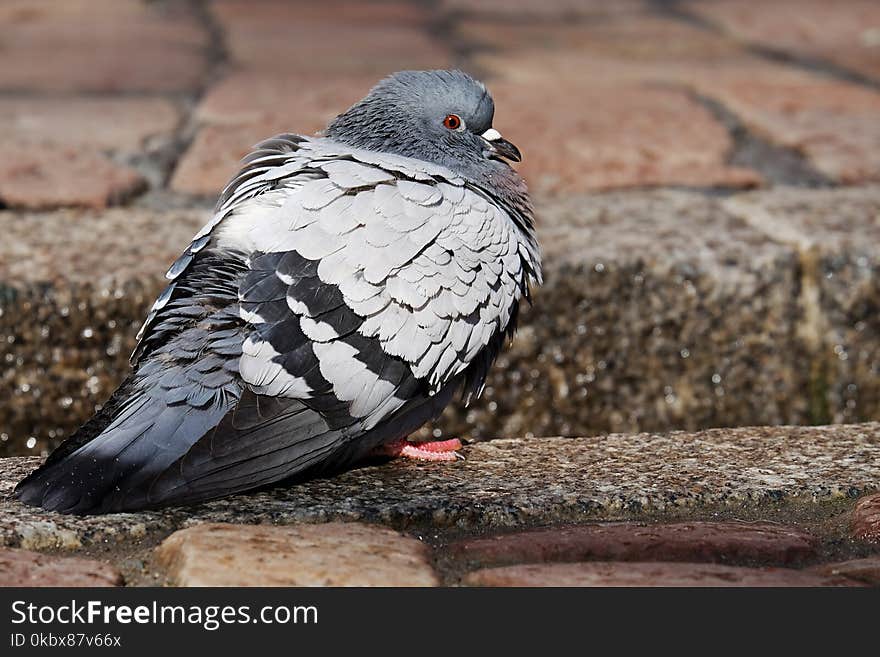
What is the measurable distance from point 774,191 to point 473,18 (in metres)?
4.07

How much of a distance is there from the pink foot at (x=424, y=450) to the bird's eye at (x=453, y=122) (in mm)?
844

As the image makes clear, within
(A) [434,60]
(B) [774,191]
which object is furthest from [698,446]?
(A) [434,60]

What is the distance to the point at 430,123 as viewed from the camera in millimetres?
3031

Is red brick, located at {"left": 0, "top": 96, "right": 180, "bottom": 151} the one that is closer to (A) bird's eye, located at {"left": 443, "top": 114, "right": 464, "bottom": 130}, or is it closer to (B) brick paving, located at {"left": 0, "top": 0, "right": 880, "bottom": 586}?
(B) brick paving, located at {"left": 0, "top": 0, "right": 880, "bottom": 586}

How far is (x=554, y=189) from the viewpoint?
418cm

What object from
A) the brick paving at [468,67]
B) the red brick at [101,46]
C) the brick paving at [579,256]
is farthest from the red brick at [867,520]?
the red brick at [101,46]

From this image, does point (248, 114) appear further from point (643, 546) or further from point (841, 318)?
point (643, 546)

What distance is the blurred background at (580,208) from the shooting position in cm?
326

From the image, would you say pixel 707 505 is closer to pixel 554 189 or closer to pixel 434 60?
pixel 554 189

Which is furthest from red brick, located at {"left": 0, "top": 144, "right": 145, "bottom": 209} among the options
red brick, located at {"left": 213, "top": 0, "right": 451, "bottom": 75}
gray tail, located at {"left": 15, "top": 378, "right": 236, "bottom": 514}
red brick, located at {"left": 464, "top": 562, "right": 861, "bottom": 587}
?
red brick, located at {"left": 464, "top": 562, "right": 861, "bottom": 587}

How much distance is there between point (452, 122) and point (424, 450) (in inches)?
35.1

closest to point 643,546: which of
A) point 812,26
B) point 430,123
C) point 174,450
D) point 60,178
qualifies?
point 174,450

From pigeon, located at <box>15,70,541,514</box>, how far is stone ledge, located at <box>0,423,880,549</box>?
0.05 meters

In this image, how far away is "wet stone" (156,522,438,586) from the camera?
1.90m
